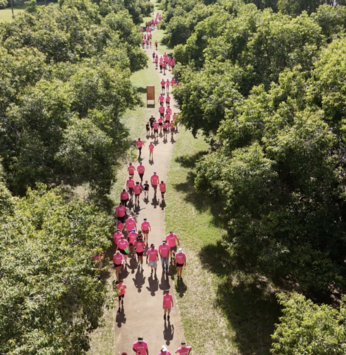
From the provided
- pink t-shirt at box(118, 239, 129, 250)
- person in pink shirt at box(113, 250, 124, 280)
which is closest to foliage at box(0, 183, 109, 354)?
person in pink shirt at box(113, 250, 124, 280)

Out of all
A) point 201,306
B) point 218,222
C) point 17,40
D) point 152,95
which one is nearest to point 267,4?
point 152,95

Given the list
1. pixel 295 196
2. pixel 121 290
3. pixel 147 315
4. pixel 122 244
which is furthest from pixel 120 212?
pixel 295 196

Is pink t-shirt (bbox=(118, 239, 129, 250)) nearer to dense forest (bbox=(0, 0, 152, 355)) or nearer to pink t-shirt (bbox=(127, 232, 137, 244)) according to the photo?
dense forest (bbox=(0, 0, 152, 355))

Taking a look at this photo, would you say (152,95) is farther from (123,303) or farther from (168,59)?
(123,303)

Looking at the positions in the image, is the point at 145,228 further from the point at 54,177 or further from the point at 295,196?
the point at 295,196

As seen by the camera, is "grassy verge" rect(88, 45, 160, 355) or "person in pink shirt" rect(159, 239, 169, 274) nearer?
"grassy verge" rect(88, 45, 160, 355)

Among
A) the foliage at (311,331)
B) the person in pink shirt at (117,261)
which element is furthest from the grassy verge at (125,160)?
the foliage at (311,331)
